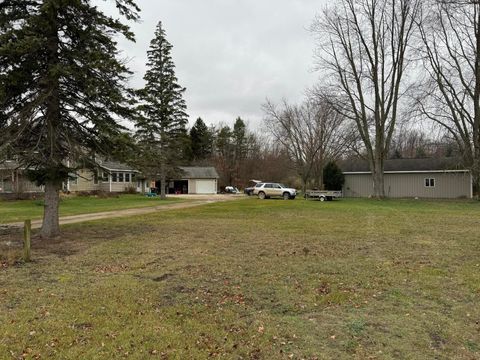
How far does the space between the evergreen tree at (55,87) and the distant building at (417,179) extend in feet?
98.8

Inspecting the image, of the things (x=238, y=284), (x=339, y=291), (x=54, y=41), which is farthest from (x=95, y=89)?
(x=339, y=291)

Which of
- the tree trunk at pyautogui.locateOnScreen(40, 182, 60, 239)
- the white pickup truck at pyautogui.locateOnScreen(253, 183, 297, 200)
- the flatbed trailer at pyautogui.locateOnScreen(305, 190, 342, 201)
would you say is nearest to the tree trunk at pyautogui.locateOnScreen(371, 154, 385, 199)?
the flatbed trailer at pyautogui.locateOnScreen(305, 190, 342, 201)

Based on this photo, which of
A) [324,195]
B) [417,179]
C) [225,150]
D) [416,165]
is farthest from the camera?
[225,150]

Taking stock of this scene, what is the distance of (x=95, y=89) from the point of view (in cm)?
1121

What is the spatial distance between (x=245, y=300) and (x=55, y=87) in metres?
8.82

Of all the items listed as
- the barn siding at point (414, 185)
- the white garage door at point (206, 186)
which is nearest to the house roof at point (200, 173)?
the white garage door at point (206, 186)

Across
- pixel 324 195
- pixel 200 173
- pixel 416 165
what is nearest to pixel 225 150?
pixel 200 173

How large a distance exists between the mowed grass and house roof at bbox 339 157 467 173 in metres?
26.0

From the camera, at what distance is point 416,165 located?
3772cm

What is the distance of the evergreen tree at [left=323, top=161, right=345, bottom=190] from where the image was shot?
39.1 m

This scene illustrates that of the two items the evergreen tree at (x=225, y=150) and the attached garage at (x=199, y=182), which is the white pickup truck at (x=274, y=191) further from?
the evergreen tree at (x=225, y=150)

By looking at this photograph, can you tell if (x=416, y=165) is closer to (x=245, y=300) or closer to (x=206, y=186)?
(x=206, y=186)

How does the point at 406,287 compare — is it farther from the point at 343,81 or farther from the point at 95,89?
the point at 343,81

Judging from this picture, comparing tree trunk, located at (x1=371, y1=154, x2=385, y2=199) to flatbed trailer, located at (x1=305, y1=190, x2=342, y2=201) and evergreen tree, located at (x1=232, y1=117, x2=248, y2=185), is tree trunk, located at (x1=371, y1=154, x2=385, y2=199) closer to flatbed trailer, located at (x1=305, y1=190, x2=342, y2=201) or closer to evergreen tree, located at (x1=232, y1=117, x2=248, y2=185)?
flatbed trailer, located at (x1=305, y1=190, x2=342, y2=201)
